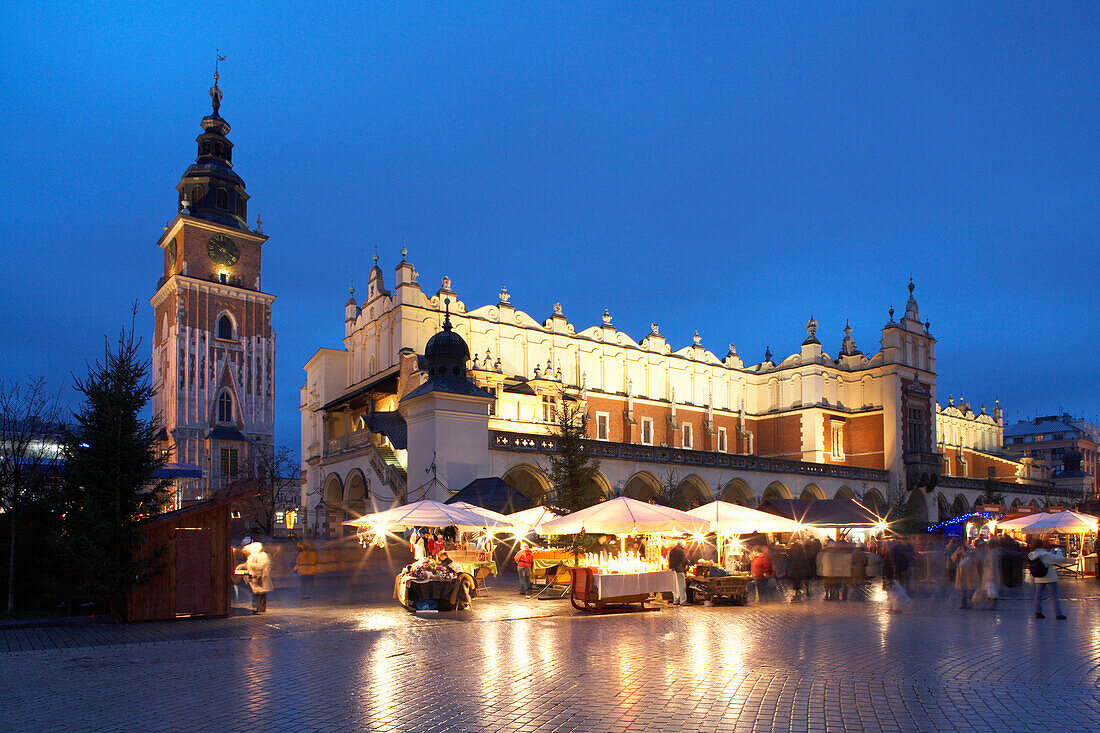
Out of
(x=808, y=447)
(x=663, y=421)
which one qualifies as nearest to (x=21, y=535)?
(x=663, y=421)

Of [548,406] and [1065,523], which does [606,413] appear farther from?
[1065,523]

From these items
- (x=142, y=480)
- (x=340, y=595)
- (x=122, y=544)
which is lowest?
(x=340, y=595)

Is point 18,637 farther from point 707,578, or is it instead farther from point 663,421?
point 663,421

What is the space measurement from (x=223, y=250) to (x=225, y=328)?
648 centimetres

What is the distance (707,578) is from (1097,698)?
36.8ft

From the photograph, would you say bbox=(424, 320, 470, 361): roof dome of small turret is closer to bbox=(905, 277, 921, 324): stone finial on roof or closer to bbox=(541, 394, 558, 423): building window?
bbox=(541, 394, 558, 423): building window

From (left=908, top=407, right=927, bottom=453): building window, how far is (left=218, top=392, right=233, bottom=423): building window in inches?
1970

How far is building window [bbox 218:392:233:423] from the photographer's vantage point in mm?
65312

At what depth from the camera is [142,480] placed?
15836 millimetres

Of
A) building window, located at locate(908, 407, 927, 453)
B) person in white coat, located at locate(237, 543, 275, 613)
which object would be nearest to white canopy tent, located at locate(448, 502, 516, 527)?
person in white coat, located at locate(237, 543, 275, 613)

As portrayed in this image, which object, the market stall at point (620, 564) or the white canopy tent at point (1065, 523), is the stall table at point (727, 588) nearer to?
the market stall at point (620, 564)

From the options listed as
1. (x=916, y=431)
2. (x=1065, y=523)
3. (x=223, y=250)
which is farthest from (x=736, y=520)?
(x=223, y=250)

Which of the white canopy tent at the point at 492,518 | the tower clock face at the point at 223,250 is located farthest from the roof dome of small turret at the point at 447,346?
the tower clock face at the point at 223,250

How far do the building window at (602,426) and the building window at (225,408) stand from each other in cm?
3222
